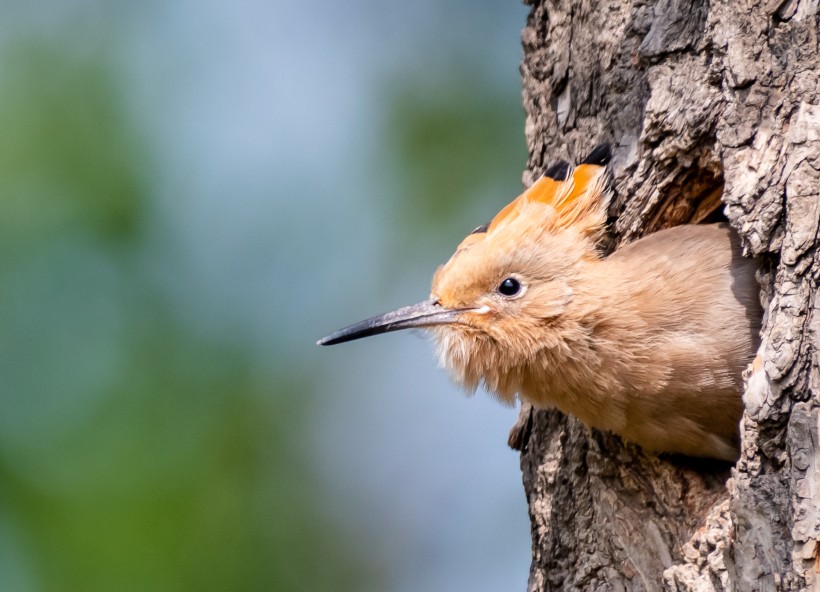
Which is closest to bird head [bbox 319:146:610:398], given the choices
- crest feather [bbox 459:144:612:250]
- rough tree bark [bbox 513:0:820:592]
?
crest feather [bbox 459:144:612:250]

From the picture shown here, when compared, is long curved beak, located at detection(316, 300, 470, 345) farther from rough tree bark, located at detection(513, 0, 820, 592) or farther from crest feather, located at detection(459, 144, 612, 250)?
rough tree bark, located at detection(513, 0, 820, 592)

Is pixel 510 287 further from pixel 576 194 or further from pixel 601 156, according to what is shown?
pixel 601 156

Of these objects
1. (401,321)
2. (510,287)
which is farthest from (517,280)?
(401,321)

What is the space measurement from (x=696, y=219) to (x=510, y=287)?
0.68m

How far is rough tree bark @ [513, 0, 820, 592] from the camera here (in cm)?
241

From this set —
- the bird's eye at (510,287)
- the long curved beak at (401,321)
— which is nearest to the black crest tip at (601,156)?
the bird's eye at (510,287)

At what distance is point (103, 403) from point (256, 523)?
3.12ft

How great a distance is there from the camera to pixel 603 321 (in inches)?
127

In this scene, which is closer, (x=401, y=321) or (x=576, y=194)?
(x=576, y=194)

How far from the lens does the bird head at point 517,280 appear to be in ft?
10.9

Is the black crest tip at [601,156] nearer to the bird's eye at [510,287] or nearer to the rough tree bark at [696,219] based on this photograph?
the rough tree bark at [696,219]

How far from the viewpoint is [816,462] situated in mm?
2268

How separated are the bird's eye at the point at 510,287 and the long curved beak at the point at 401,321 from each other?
0.18 m

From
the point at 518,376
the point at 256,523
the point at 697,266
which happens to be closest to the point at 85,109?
the point at 256,523
